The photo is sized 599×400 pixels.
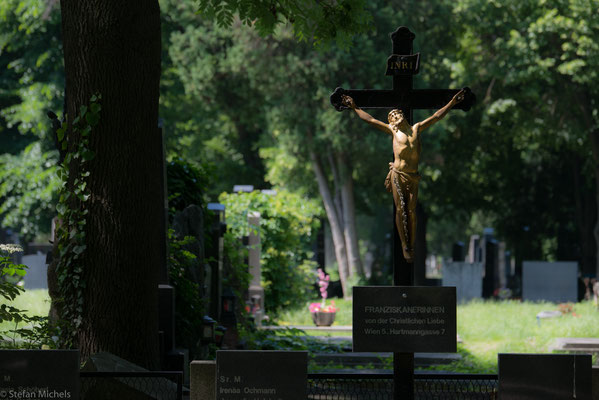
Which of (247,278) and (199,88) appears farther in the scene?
(199,88)

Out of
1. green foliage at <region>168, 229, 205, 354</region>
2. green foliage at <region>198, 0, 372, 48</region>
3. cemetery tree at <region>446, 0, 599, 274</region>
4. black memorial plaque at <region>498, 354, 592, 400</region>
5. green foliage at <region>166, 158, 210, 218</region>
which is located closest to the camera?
black memorial plaque at <region>498, 354, 592, 400</region>

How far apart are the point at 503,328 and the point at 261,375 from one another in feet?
48.3

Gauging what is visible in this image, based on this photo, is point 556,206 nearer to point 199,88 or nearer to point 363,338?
point 199,88

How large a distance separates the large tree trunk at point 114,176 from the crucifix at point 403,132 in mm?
1855

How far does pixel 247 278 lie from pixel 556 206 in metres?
26.7

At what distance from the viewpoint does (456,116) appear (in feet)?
110

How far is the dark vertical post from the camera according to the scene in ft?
25.2

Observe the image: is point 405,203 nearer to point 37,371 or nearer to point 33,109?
point 37,371

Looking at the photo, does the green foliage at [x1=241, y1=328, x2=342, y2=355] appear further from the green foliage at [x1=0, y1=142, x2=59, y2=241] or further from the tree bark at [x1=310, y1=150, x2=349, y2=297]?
the tree bark at [x1=310, y1=150, x2=349, y2=297]

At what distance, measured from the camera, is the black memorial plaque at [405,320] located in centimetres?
748

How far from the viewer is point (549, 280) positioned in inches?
1162

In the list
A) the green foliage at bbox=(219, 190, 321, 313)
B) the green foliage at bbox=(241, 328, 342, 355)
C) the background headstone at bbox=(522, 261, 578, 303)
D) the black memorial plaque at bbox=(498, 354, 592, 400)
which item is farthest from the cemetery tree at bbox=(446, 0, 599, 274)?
the black memorial plaque at bbox=(498, 354, 592, 400)

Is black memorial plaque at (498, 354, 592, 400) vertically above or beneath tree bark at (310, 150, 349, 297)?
beneath

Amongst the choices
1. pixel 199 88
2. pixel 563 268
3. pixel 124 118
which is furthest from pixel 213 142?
pixel 124 118
